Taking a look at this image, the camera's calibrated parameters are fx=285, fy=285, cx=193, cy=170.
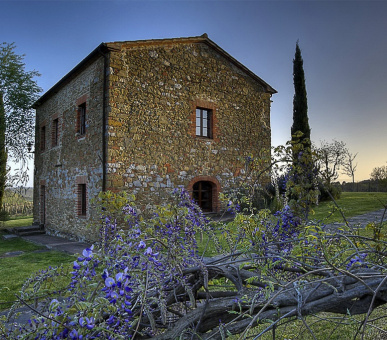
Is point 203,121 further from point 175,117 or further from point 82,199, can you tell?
point 82,199

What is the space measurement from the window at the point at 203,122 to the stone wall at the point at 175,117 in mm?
234

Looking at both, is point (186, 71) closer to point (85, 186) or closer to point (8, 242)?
Result: point (85, 186)

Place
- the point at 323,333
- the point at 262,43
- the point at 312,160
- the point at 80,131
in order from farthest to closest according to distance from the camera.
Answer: the point at 80,131 < the point at 262,43 < the point at 312,160 < the point at 323,333

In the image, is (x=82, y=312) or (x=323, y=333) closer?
(x=82, y=312)

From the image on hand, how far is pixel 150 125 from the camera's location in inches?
340

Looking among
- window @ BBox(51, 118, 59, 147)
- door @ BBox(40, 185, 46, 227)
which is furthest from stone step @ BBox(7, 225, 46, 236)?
window @ BBox(51, 118, 59, 147)

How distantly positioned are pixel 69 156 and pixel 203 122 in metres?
4.90

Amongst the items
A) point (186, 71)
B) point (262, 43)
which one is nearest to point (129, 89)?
point (186, 71)

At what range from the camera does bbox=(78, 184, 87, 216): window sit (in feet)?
31.1

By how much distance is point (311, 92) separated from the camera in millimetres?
14758

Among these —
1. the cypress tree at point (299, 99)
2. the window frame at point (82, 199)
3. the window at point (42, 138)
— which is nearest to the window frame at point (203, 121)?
the window frame at point (82, 199)

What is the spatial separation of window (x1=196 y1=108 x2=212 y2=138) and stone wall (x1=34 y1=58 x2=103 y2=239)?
333cm

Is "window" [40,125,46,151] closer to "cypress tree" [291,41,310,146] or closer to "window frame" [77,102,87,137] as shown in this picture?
"window frame" [77,102,87,137]

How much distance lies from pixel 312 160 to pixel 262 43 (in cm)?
692
